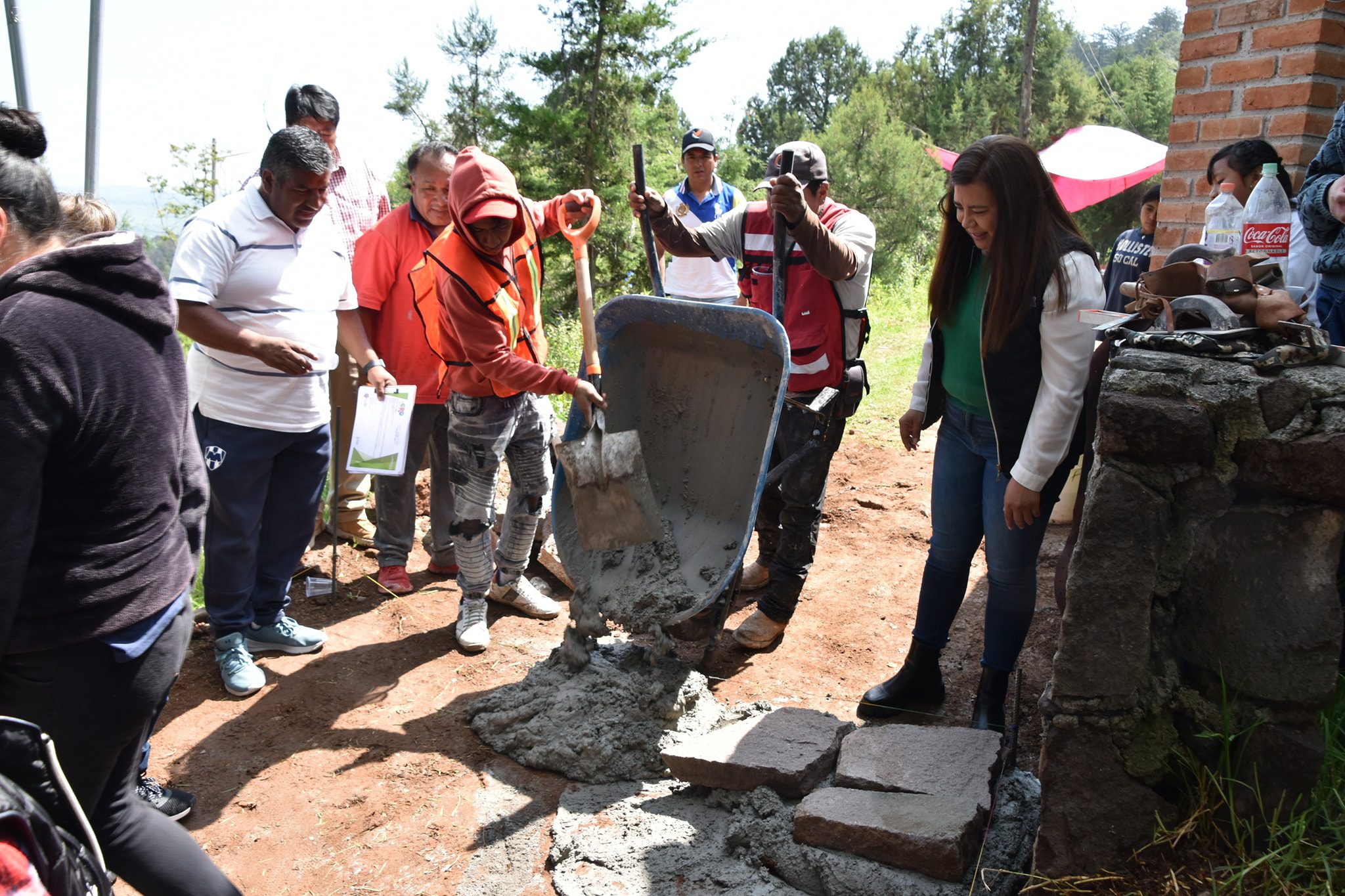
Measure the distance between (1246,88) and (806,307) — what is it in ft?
6.57

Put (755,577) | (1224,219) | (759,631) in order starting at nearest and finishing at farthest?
(1224,219), (759,631), (755,577)

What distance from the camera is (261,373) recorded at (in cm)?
324

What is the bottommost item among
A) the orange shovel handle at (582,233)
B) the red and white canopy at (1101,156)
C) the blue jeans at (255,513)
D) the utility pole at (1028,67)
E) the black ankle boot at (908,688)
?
the black ankle boot at (908,688)

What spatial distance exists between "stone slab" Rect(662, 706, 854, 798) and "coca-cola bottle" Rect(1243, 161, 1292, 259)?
2.10m

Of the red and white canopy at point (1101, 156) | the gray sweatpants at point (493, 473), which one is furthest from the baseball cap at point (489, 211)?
the red and white canopy at point (1101, 156)

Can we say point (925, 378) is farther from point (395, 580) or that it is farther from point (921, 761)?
point (395, 580)

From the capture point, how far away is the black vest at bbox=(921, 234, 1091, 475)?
2.63 metres

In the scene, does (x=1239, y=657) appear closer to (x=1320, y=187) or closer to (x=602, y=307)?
(x=1320, y=187)

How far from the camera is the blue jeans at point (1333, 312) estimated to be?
273 centimetres

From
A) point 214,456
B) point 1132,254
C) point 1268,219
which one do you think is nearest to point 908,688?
point 1268,219

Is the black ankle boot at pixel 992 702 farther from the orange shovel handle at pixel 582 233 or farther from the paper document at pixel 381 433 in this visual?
the paper document at pixel 381 433

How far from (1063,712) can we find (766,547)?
7.66ft

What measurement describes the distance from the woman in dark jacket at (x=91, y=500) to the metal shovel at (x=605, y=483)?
5.09 feet

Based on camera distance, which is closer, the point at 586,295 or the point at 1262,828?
the point at 1262,828
